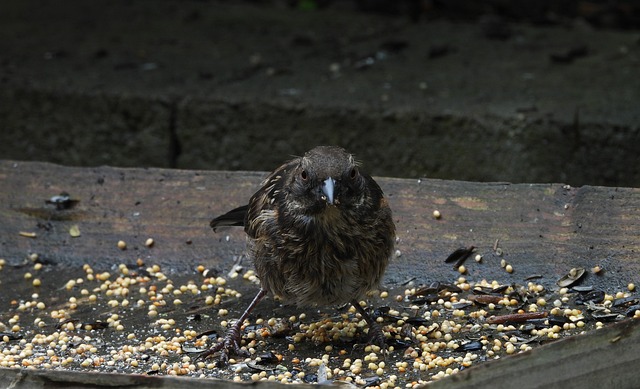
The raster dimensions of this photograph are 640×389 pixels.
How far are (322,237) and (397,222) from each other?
808mm

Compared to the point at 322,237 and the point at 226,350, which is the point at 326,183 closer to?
the point at 322,237

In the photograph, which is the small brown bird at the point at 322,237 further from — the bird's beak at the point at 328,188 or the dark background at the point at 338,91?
the dark background at the point at 338,91

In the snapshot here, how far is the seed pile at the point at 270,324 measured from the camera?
4.09m

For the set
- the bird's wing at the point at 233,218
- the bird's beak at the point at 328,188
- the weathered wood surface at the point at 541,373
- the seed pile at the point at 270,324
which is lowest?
the seed pile at the point at 270,324

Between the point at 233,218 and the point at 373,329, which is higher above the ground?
the point at 233,218

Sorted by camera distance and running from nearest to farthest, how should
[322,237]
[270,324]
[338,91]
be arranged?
1. [322,237]
2. [270,324]
3. [338,91]

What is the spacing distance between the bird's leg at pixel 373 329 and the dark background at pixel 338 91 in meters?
2.28

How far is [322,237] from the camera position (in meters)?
4.20

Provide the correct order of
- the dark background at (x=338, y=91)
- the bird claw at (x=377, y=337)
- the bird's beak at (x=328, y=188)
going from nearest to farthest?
1. the bird's beak at (x=328, y=188)
2. the bird claw at (x=377, y=337)
3. the dark background at (x=338, y=91)

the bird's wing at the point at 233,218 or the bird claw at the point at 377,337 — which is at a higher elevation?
the bird's wing at the point at 233,218

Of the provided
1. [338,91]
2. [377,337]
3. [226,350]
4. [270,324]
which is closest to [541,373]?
[377,337]

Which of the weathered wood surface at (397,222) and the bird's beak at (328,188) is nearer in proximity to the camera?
the bird's beak at (328,188)

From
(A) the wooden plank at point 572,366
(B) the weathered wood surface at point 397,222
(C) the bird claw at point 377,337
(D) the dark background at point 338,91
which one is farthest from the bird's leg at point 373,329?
(D) the dark background at point 338,91

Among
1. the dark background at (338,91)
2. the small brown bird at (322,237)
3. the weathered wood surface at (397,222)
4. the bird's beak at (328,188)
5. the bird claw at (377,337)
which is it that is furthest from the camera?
the dark background at (338,91)
